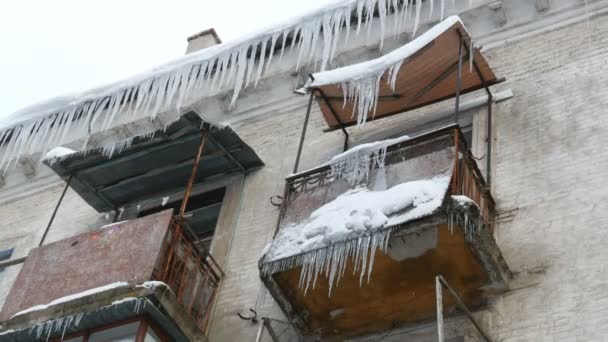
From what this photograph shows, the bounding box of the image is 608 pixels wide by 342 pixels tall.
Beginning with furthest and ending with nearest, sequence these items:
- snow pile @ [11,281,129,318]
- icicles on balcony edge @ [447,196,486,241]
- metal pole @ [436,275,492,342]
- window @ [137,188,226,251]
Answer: window @ [137,188,226,251] → snow pile @ [11,281,129,318] → icicles on balcony edge @ [447,196,486,241] → metal pole @ [436,275,492,342]

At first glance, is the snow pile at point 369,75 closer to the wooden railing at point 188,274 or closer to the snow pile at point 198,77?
the snow pile at point 198,77

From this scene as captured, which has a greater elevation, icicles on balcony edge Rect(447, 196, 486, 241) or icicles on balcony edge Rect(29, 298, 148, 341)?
icicles on balcony edge Rect(29, 298, 148, 341)

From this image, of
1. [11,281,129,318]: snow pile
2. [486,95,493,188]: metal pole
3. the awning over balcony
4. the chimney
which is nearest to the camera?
[11,281,129,318]: snow pile

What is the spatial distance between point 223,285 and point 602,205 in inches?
155

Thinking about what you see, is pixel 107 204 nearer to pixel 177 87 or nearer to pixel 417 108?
pixel 177 87

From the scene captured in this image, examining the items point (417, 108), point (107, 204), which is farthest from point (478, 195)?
point (107, 204)

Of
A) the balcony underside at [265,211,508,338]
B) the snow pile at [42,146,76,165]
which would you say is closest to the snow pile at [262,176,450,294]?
the balcony underside at [265,211,508,338]

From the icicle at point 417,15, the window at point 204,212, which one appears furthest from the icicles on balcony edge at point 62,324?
the icicle at point 417,15

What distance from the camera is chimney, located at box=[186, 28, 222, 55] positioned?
1656 cm

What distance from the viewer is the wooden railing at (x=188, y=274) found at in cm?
→ 1101

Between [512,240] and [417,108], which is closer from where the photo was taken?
[512,240]

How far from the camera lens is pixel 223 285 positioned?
38.6ft

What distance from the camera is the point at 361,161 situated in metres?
10.8

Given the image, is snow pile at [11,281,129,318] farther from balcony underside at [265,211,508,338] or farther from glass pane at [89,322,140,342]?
balcony underside at [265,211,508,338]
